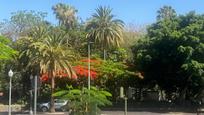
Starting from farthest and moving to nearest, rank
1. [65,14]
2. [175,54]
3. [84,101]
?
[65,14]
[175,54]
[84,101]

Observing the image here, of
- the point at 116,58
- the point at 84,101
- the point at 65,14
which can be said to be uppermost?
the point at 65,14

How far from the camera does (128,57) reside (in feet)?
241

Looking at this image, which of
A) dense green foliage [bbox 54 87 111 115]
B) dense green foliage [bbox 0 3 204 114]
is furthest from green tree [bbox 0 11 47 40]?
dense green foliage [bbox 54 87 111 115]

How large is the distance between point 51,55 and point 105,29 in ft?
67.6

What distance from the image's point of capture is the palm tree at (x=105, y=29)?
A: 75.5 m

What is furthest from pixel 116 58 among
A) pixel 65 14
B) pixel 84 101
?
pixel 84 101

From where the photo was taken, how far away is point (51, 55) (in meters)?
56.8

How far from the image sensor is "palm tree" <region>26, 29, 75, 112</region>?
185 feet

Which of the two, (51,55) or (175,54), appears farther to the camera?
(175,54)

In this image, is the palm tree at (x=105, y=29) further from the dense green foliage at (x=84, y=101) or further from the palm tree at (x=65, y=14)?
the dense green foliage at (x=84, y=101)

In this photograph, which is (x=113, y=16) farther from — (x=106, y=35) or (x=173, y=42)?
(x=173, y=42)

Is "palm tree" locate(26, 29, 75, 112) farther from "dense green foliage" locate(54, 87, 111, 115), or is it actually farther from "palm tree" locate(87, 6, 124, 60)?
"dense green foliage" locate(54, 87, 111, 115)

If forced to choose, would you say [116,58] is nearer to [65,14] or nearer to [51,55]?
Answer: [51,55]

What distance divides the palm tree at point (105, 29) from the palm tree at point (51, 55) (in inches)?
686
